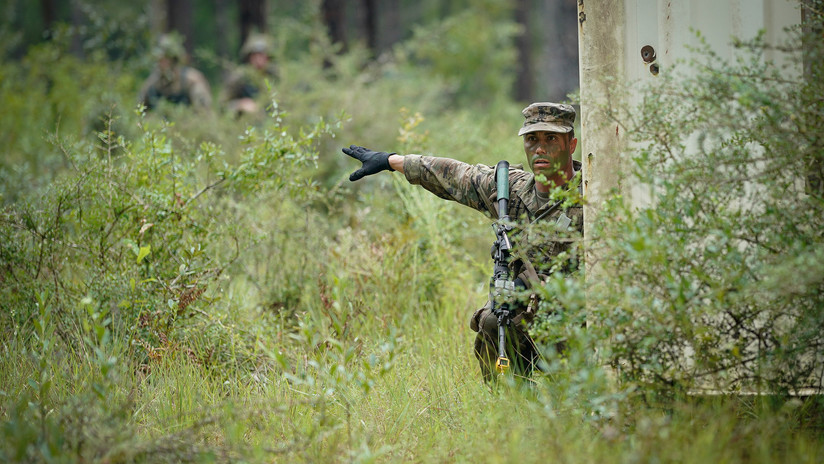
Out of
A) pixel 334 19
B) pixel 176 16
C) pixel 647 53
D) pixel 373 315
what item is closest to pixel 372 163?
pixel 373 315

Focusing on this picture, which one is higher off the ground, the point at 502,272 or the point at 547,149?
the point at 547,149

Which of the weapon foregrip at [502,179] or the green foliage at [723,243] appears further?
the weapon foregrip at [502,179]

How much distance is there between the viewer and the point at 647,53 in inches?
143

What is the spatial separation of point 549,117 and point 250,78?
806 cm

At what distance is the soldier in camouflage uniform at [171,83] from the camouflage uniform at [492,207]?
298 inches

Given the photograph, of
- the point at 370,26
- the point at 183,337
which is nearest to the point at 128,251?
the point at 183,337

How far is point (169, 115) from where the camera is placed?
10.2 m

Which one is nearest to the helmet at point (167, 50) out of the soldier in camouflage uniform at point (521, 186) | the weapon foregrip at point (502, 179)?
the soldier in camouflage uniform at point (521, 186)

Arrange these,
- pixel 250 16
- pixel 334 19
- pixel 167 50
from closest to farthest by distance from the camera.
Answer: pixel 167 50 < pixel 334 19 < pixel 250 16

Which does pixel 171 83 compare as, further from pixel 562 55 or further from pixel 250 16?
pixel 562 55

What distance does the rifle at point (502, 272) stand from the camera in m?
3.96

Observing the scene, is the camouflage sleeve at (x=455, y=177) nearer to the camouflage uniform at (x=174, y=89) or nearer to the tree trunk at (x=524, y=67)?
the camouflage uniform at (x=174, y=89)

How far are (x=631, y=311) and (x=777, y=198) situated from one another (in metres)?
0.73

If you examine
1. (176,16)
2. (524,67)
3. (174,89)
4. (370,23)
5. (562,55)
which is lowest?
(174,89)
